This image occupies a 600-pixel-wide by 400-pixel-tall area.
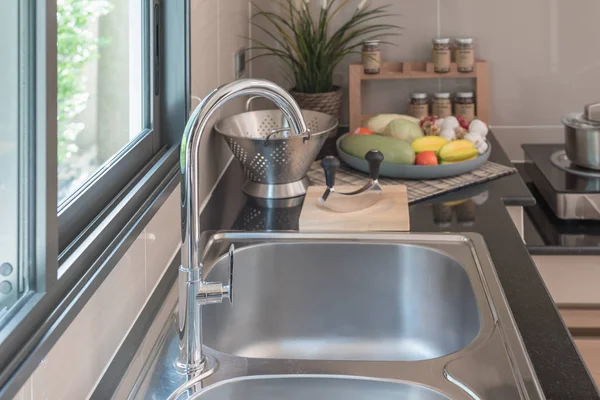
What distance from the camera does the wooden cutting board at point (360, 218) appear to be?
1629mm

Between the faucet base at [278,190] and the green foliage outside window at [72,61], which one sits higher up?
the green foliage outside window at [72,61]

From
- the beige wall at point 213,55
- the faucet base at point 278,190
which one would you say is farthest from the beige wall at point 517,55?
the faucet base at point 278,190

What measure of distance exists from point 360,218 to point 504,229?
0.91ft

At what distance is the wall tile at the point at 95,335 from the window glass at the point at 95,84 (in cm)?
13

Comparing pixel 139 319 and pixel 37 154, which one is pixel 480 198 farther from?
pixel 37 154

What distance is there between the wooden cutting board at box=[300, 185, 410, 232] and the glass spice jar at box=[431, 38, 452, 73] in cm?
85

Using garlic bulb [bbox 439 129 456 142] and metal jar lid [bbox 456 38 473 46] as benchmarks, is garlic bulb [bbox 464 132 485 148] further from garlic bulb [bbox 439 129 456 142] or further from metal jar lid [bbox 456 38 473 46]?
metal jar lid [bbox 456 38 473 46]

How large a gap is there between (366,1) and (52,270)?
6.11 feet

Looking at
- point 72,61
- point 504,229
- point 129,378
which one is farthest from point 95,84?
point 504,229

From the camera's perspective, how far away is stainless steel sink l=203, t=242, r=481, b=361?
1.47 m

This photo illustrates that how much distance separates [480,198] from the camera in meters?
1.87

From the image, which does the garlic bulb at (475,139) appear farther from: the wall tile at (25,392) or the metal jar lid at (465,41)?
the wall tile at (25,392)

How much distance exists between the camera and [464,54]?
2465 mm

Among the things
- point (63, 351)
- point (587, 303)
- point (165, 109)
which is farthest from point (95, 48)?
point (587, 303)
